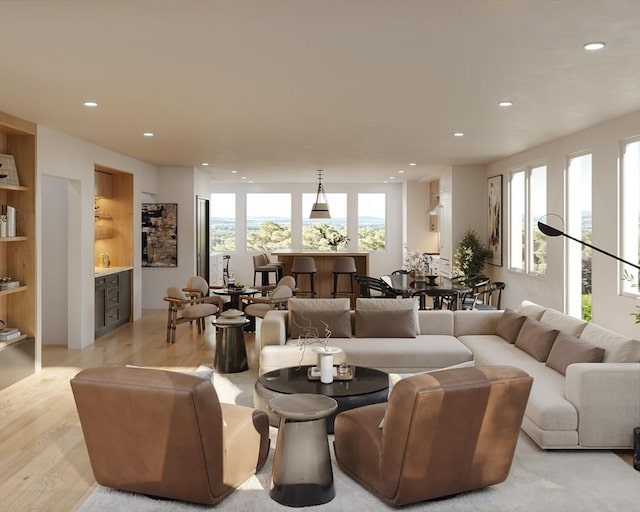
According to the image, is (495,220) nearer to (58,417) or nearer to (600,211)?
(600,211)

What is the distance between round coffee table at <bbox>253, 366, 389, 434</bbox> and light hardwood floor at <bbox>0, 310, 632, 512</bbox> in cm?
133

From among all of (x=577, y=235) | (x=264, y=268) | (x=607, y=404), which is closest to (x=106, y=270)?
(x=264, y=268)

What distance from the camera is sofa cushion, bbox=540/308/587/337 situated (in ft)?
17.2

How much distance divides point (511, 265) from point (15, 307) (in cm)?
744

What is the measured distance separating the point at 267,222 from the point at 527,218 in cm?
821

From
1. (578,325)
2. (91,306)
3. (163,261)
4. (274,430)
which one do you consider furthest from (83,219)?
(578,325)

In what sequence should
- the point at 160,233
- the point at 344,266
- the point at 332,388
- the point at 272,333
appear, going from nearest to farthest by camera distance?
1. the point at 332,388
2. the point at 272,333
3. the point at 344,266
4. the point at 160,233

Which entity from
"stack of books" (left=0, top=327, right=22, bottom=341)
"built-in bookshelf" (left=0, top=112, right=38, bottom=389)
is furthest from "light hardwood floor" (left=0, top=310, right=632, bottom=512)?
"built-in bookshelf" (left=0, top=112, right=38, bottom=389)

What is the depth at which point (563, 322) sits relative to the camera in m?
5.53

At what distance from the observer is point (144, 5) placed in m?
3.09

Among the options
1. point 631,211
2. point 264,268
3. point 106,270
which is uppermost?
point 631,211

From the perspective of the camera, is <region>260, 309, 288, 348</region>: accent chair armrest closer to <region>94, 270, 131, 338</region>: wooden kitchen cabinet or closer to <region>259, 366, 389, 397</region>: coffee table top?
<region>259, 366, 389, 397</region>: coffee table top

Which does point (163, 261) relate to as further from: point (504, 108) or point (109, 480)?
point (109, 480)

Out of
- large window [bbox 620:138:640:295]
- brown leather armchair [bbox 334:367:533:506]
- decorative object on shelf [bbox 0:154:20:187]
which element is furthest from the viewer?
large window [bbox 620:138:640:295]
